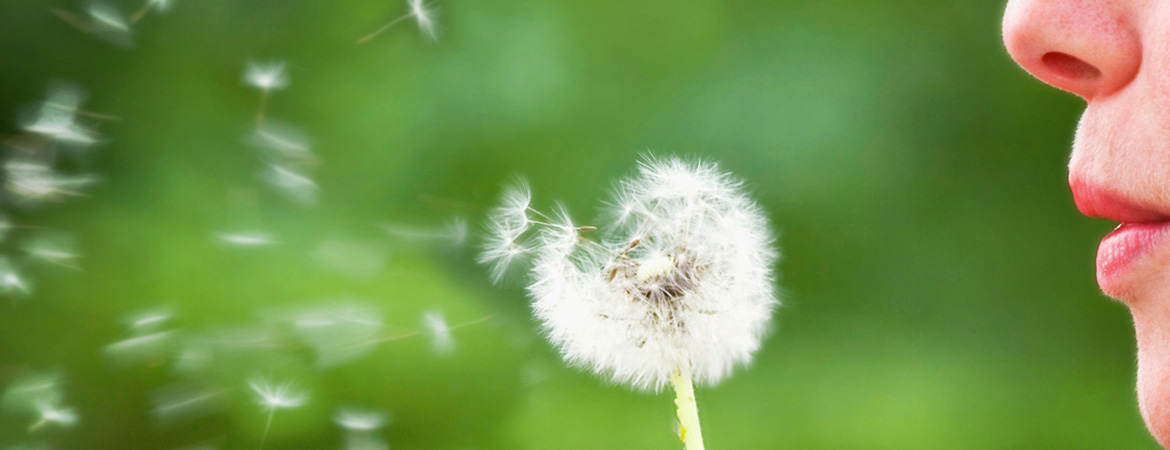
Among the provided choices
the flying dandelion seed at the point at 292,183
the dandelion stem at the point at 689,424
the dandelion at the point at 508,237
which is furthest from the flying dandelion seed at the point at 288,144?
the dandelion stem at the point at 689,424

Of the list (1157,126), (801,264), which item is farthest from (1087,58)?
(801,264)

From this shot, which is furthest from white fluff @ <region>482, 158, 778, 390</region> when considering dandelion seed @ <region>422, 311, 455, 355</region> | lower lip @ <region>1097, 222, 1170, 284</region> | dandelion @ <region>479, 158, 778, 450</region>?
dandelion seed @ <region>422, 311, 455, 355</region>

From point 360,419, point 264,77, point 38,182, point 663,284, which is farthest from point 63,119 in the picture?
point 663,284

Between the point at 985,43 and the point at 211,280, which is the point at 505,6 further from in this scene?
the point at 985,43

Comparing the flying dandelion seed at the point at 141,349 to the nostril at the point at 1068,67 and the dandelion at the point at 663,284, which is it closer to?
the dandelion at the point at 663,284

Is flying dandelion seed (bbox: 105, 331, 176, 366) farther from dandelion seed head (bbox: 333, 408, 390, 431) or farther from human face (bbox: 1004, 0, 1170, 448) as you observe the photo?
human face (bbox: 1004, 0, 1170, 448)

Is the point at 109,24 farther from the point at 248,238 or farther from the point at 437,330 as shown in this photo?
the point at 437,330

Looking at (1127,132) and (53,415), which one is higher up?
(53,415)
